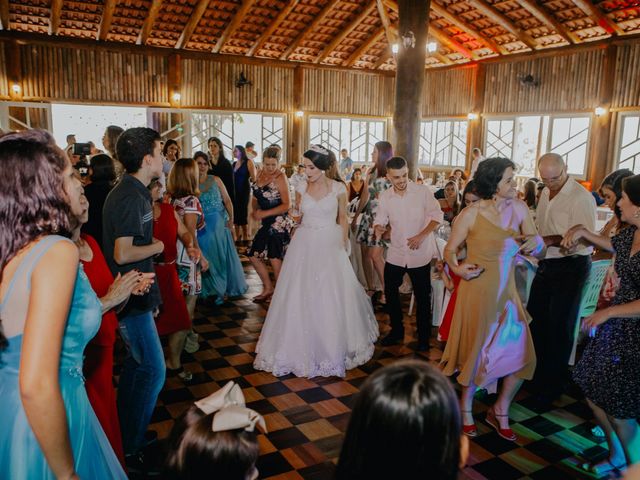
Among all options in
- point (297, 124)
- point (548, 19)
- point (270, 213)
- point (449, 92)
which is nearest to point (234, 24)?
point (297, 124)

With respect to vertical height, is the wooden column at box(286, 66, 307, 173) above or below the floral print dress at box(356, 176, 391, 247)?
above

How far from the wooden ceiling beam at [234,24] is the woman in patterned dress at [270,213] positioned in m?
8.59

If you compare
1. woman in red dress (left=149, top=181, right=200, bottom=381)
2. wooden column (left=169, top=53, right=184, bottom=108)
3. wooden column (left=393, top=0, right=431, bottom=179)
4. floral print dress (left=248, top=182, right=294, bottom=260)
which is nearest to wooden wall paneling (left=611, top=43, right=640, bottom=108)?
wooden column (left=393, top=0, right=431, bottom=179)

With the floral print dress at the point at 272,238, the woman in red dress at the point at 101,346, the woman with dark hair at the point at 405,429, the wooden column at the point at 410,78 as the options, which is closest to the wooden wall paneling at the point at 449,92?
the wooden column at the point at 410,78

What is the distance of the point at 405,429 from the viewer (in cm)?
99

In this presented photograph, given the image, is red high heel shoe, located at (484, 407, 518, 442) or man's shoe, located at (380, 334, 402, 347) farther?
man's shoe, located at (380, 334, 402, 347)

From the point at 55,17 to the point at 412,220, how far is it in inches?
431

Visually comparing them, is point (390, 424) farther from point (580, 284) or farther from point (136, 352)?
point (580, 284)

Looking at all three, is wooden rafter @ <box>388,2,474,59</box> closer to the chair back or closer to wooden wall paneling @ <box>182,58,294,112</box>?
wooden wall paneling @ <box>182,58,294,112</box>

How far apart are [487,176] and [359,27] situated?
13.6m

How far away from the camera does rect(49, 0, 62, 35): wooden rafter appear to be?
11344mm

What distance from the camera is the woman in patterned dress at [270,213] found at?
5316 mm

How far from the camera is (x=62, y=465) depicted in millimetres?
1300

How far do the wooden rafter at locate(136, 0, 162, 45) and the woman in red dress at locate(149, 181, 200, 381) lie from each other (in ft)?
33.1
